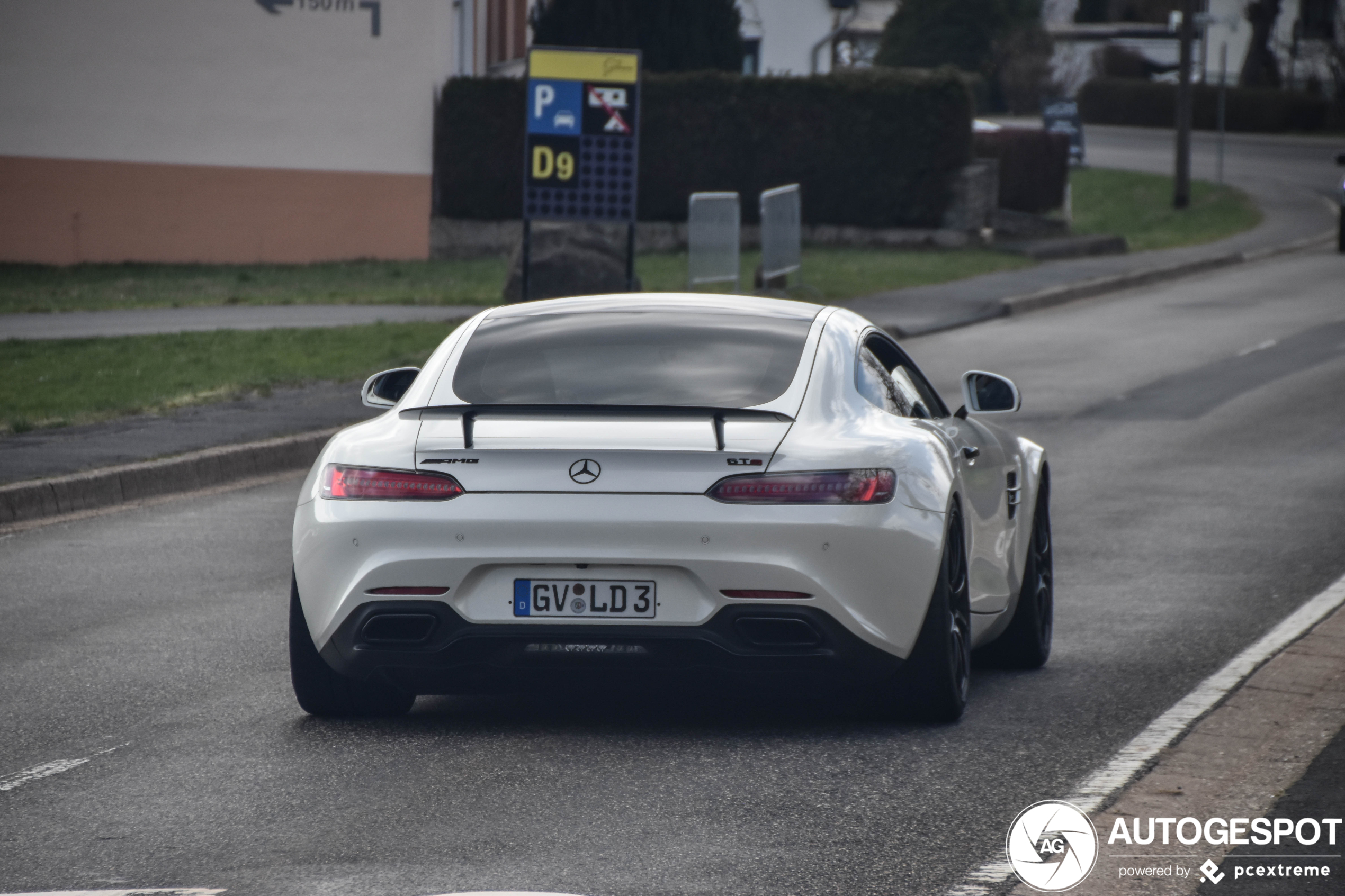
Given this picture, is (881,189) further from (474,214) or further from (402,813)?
(402,813)

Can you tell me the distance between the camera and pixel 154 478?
12.8 m

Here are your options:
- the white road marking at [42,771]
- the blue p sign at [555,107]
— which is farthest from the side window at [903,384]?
the blue p sign at [555,107]

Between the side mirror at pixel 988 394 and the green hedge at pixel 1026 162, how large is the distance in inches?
1306

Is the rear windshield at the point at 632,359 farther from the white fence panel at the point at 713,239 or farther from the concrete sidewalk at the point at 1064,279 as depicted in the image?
the white fence panel at the point at 713,239

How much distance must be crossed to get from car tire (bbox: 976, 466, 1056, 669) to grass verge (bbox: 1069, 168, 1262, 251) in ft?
97.6

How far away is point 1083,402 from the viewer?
721 inches

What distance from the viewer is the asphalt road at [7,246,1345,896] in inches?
199

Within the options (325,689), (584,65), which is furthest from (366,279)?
(325,689)

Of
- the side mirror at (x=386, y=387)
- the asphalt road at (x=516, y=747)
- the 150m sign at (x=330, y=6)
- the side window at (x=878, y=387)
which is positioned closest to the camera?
the asphalt road at (x=516, y=747)

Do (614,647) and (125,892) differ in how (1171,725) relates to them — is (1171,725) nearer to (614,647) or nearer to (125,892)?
(614,647)

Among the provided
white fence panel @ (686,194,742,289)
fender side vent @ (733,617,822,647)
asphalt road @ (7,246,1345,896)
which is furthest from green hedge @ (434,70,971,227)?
fender side vent @ (733,617,822,647)

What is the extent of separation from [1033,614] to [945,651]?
1.44 metres

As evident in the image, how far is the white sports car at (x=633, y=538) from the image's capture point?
19.7 feet

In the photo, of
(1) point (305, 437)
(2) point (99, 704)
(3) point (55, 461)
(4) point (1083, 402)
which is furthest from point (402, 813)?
(4) point (1083, 402)
